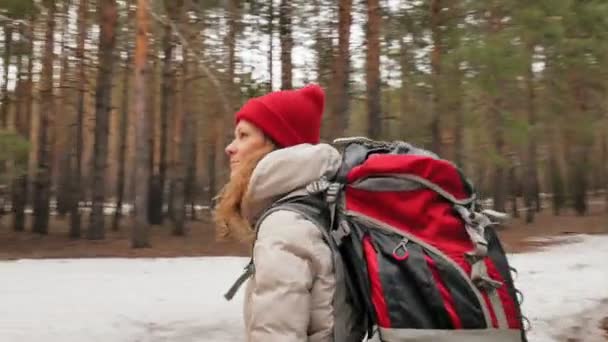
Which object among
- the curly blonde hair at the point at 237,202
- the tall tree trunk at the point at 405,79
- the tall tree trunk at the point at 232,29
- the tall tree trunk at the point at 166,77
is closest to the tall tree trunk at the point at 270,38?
the tall tree trunk at the point at 232,29

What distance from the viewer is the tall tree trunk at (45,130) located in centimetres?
1933

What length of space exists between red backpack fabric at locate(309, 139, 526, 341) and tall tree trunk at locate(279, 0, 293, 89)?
62.4ft

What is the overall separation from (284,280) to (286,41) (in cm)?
1969

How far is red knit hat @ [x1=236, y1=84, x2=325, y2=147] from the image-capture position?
2.17 metres

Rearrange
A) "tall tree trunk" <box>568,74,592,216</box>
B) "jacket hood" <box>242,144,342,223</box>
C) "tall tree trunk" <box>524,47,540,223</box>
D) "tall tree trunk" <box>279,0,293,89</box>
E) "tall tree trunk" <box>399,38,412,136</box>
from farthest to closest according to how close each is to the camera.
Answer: "tall tree trunk" <box>524,47,540,223</box>, "tall tree trunk" <box>568,74,592,216</box>, "tall tree trunk" <box>279,0,293,89</box>, "tall tree trunk" <box>399,38,412,136</box>, "jacket hood" <box>242,144,342,223</box>

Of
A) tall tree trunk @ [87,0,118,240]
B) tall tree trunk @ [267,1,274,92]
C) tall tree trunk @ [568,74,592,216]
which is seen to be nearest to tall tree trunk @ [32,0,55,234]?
tall tree trunk @ [87,0,118,240]

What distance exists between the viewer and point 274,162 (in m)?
1.96

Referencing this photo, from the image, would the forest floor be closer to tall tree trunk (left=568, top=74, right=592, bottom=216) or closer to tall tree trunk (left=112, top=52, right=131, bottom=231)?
tall tree trunk (left=112, top=52, right=131, bottom=231)

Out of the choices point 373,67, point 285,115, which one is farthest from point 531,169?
point 285,115

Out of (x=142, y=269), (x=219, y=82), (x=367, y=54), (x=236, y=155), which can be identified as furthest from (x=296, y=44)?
(x=236, y=155)

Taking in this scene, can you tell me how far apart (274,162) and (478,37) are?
1391 centimetres

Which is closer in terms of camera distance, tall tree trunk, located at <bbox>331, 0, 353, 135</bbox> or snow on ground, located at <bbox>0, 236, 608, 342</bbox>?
snow on ground, located at <bbox>0, 236, 608, 342</bbox>

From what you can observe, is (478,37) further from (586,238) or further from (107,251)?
(107,251)

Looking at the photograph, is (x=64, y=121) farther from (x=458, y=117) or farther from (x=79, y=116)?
(x=458, y=117)
